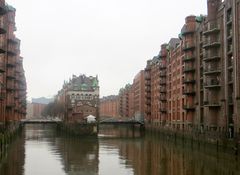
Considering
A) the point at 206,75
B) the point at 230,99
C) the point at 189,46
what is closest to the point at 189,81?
the point at 189,46

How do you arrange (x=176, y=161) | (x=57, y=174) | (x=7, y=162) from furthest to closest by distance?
(x=176, y=161), (x=7, y=162), (x=57, y=174)

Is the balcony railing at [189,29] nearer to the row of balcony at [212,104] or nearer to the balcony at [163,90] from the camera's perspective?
the row of balcony at [212,104]

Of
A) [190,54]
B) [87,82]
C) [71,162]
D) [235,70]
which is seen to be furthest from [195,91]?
[87,82]

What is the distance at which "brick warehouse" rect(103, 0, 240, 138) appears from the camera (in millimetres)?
52375

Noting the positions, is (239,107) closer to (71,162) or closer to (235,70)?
(235,70)

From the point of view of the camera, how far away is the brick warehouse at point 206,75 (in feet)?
172

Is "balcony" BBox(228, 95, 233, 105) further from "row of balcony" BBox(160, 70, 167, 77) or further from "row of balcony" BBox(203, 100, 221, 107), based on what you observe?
"row of balcony" BBox(160, 70, 167, 77)

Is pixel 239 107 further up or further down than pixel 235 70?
further down

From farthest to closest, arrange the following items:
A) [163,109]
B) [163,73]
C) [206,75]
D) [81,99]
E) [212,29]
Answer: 1. [81,99]
2. [163,73]
3. [163,109]
4. [206,75]
5. [212,29]

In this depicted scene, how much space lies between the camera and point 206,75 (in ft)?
200

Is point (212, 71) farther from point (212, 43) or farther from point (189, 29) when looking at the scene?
point (189, 29)

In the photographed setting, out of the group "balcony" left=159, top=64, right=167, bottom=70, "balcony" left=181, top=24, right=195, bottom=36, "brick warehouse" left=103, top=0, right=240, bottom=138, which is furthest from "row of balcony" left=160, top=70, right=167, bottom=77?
"balcony" left=181, top=24, right=195, bottom=36

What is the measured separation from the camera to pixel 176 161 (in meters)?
46.2

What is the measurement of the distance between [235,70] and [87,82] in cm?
10129
